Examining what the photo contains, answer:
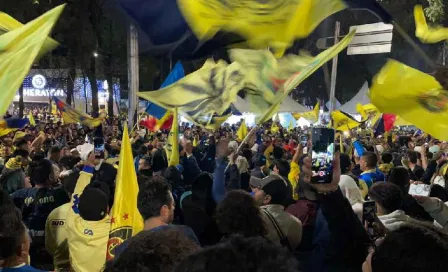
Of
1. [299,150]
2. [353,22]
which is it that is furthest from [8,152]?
[353,22]

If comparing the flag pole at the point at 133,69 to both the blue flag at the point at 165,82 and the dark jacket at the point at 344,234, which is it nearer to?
the blue flag at the point at 165,82

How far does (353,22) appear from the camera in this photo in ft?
129

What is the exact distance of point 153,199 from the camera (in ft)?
12.2

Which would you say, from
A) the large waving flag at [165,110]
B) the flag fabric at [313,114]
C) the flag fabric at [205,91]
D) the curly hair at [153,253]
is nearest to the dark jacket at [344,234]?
the curly hair at [153,253]

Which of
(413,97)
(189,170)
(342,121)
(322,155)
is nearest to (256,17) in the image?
(413,97)

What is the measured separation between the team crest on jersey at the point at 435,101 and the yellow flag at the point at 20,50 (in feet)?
11.1

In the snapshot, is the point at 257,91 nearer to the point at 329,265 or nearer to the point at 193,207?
the point at 193,207

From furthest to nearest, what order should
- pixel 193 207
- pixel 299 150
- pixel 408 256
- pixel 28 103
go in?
pixel 28 103
pixel 299 150
pixel 193 207
pixel 408 256

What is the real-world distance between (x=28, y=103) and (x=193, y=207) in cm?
5376

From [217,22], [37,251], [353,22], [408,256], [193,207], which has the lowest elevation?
[37,251]

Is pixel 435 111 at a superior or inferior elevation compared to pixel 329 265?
superior

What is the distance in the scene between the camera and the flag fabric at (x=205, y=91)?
8.21m

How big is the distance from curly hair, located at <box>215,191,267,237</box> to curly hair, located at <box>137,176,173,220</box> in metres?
0.45

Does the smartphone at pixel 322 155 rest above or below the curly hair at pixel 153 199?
above
